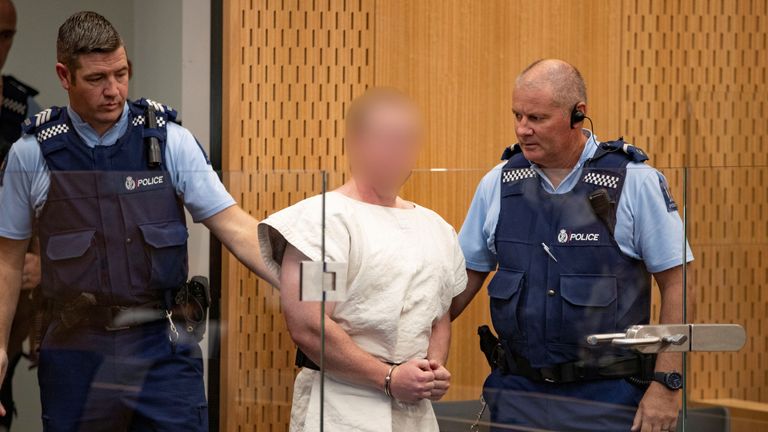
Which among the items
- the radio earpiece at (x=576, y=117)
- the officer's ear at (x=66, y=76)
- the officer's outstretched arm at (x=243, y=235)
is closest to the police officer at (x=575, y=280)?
the radio earpiece at (x=576, y=117)

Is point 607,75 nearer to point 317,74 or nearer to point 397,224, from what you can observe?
point 317,74

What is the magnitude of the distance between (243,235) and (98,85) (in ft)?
2.17

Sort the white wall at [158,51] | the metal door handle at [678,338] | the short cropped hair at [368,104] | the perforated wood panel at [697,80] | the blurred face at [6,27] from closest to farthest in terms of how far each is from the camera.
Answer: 1. the short cropped hair at [368,104]
2. the metal door handle at [678,338]
3. the blurred face at [6,27]
4. the white wall at [158,51]
5. the perforated wood panel at [697,80]

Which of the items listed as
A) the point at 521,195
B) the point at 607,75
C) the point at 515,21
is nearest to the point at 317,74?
the point at 515,21

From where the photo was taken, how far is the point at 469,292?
3100 mm

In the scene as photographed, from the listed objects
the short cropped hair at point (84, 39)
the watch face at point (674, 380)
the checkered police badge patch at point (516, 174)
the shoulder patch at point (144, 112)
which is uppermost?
the short cropped hair at point (84, 39)

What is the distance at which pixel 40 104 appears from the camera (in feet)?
14.6

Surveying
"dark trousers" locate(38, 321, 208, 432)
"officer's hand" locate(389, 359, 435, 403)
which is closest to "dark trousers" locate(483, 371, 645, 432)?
"officer's hand" locate(389, 359, 435, 403)

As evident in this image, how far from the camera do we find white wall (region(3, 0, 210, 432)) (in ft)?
14.9

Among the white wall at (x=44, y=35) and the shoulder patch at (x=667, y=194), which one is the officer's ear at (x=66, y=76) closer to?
the white wall at (x=44, y=35)

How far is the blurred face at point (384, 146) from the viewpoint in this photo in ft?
9.57

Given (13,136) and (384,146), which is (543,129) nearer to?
(384,146)

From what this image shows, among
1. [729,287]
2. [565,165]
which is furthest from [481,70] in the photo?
[729,287]

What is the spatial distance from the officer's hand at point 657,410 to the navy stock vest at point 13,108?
2.19 metres
